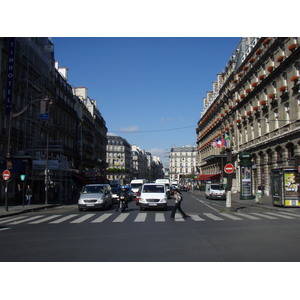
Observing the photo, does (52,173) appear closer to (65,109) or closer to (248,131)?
(65,109)

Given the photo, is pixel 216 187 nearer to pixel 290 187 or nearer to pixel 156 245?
pixel 290 187

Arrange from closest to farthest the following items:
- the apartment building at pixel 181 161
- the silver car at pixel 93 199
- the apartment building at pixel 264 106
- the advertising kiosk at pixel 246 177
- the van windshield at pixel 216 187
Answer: the silver car at pixel 93 199
the apartment building at pixel 264 106
the advertising kiosk at pixel 246 177
the van windshield at pixel 216 187
the apartment building at pixel 181 161

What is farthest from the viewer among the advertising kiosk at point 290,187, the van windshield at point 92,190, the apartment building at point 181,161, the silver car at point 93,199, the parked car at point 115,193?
the apartment building at point 181,161

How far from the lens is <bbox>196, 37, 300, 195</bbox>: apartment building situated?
33250 millimetres

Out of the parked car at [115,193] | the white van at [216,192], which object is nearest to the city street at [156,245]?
the parked car at [115,193]

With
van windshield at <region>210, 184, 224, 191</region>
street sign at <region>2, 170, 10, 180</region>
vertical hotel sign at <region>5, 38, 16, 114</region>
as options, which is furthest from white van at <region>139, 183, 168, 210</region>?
van windshield at <region>210, 184, 224, 191</region>

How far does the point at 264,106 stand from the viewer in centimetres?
4100

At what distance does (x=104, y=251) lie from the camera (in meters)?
8.37

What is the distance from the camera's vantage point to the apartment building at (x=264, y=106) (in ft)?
109

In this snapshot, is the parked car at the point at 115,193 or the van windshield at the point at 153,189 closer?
the van windshield at the point at 153,189

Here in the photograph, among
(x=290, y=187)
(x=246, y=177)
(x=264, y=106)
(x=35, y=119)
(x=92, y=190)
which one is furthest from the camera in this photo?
(x=264, y=106)

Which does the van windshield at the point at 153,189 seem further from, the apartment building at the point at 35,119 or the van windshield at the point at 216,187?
the van windshield at the point at 216,187

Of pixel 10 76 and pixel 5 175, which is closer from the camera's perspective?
pixel 5 175

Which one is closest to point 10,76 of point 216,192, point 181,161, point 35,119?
point 35,119
